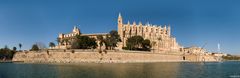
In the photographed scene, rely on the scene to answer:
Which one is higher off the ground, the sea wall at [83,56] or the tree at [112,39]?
the tree at [112,39]

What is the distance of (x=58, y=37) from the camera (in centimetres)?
14850

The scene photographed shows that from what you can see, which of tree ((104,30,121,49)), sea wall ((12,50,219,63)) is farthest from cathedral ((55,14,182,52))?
sea wall ((12,50,219,63))

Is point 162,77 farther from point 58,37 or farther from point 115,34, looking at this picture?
point 58,37

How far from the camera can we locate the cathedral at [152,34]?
136625 millimetres

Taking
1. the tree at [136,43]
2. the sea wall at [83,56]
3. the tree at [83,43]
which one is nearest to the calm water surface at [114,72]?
the sea wall at [83,56]

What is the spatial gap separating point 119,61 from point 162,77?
203 feet

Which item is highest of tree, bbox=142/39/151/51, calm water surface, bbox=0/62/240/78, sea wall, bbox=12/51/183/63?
tree, bbox=142/39/151/51

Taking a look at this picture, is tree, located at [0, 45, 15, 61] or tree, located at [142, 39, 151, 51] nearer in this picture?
tree, located at [142, 39, 151, 51]

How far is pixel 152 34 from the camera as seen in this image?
14462 cm

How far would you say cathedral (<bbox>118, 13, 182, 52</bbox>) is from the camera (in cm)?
13662

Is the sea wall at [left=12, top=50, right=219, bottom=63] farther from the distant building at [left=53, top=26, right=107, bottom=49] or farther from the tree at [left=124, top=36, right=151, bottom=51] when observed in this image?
the distant building at [left=53, top=26, right=107, bottom=49]

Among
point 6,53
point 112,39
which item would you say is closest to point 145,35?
point 112,39

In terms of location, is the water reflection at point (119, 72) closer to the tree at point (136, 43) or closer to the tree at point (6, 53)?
the tree at point (136, 43)

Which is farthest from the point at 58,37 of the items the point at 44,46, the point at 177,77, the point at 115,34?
the point at 177,77
